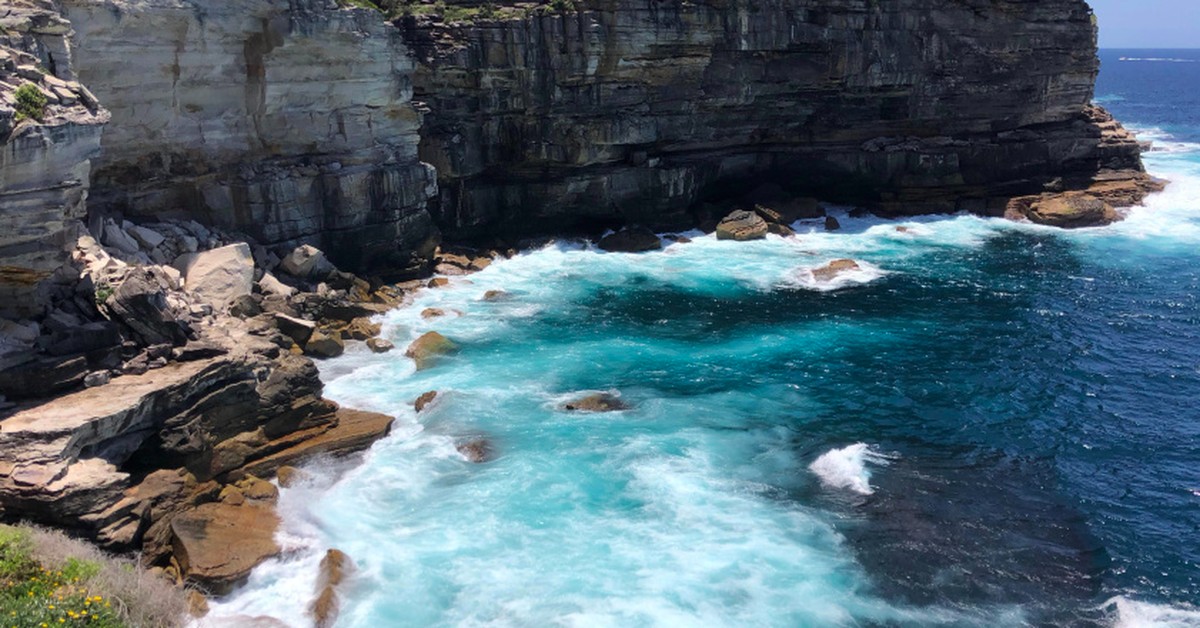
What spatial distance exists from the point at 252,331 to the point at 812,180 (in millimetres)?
39277

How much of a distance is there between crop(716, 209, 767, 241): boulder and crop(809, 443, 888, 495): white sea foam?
26.7m

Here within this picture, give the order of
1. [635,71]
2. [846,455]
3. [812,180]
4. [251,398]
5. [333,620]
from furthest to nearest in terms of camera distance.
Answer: [812,180] → [635,71] → [846,455] → [251,398] → [333,620]

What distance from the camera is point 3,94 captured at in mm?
23203

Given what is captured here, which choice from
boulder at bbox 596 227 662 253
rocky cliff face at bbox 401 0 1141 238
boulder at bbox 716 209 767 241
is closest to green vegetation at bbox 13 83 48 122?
rocky cliff face at bbox 401 0 1141 238

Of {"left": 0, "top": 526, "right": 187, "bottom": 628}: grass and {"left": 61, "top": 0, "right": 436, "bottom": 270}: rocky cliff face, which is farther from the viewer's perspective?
{"left": 61, "top": 0, "right": 436, "bottom": 270}: rocky cliff face

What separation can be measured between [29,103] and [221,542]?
12.2 m

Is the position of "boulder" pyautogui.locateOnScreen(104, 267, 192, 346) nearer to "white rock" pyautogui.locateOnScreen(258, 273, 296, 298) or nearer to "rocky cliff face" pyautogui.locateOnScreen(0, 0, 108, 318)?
"rocky cliff face" pyautogui.locateOnScreen(0, 0, 108, 318)

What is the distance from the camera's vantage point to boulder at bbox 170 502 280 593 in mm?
21625

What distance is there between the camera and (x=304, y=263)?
3938 centimetres

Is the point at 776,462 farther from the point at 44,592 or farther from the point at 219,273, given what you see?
the point at 219,273

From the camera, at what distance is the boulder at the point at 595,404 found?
31734mm

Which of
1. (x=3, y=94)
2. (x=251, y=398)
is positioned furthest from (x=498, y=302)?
(x=3, y=94)

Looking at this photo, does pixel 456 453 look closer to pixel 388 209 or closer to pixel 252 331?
pixel 252 331

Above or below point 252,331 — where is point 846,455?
below
